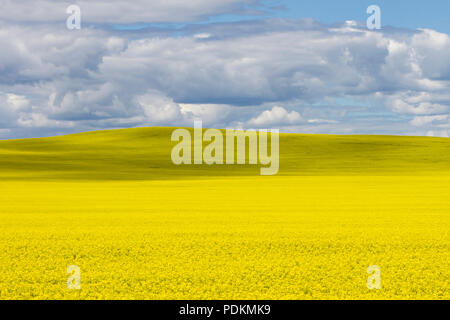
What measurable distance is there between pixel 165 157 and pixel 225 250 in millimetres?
67382

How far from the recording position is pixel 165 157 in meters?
81.5

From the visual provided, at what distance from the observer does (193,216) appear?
23891 mm

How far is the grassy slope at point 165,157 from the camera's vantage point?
211ft
